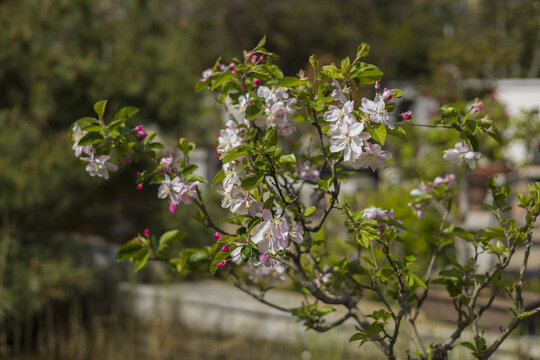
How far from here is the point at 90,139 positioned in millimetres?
1011

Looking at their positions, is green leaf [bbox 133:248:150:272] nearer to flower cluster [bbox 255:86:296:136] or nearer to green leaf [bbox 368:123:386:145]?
flower cluster [bbox 255:86:296:136]

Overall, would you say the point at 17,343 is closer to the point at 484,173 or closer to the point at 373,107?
the point at 373,107

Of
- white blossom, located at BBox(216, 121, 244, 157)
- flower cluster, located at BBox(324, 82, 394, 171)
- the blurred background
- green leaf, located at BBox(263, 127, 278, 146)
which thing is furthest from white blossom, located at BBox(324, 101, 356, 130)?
the blurred background

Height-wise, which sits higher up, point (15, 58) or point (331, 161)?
point (15, 58)

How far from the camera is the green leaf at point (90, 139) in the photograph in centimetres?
100

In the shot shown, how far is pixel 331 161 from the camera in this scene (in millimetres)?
1096

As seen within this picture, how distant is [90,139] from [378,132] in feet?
1.93

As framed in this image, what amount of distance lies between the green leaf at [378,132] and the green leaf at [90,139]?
565 millimetres

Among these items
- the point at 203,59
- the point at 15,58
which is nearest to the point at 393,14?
the point at 203,59

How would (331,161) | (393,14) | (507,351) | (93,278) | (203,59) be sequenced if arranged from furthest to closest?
(393,14) → (203,59) → (93,278) → (507,351) → (331,161)

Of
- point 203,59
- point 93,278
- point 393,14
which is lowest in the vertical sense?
point 93,278

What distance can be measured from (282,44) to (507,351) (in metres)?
10.9

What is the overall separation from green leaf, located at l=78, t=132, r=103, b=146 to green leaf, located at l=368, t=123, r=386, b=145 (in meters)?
0.56

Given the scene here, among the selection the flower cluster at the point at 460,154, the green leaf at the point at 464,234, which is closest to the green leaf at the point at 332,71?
the flower cluster at the point at 460,154
